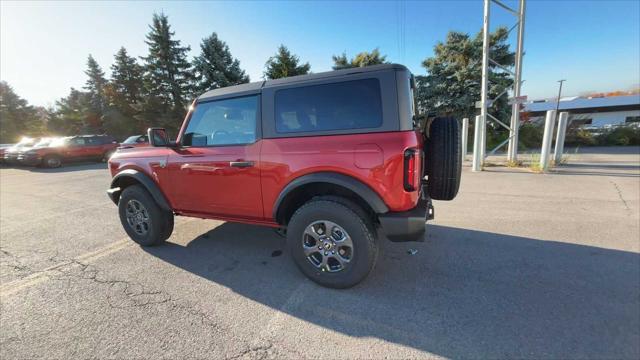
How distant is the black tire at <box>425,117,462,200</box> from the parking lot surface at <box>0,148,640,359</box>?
34.8 inches

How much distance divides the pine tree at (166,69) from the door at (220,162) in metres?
25.3

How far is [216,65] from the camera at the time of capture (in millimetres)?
22500

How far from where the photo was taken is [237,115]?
304 cm

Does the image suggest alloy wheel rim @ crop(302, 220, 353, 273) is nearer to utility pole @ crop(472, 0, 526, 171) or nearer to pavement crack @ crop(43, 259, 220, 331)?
pavement crack @ crop(43, 259, 220, 331)

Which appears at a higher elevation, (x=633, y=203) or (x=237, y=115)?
(x=237, y=115)

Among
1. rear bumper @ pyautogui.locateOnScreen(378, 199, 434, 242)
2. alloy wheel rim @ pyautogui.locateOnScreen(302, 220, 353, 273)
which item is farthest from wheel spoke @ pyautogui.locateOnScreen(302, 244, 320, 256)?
rear bumper @ pyautogui.locateOnScreen(378, 199, 434, 242)

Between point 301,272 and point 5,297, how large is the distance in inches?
118

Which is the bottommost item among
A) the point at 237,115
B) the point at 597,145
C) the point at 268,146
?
the point at 597,145

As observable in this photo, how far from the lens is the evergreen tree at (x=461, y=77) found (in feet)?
51.1

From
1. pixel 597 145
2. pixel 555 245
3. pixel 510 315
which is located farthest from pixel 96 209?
pixel 597 145

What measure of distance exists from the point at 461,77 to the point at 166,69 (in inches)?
979

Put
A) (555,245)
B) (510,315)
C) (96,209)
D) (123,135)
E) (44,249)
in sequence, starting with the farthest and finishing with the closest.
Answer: (123,135) < (96,209) < (44,249) < (555,245) < (510,315)

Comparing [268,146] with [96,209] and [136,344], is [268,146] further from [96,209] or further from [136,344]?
[96,209]

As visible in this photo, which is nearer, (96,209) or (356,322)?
(356,322)
